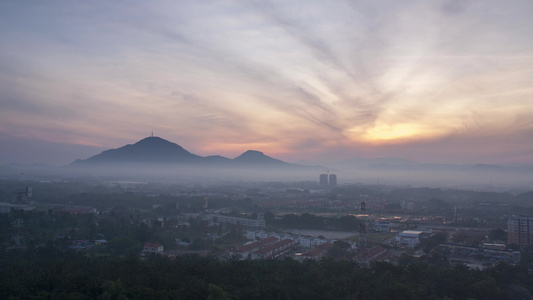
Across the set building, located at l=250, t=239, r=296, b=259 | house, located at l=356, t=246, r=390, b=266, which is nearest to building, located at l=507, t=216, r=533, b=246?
house, located at l=356, t=246, r=390, b=266

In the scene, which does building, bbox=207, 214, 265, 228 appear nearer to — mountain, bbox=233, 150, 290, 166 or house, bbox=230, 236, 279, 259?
house, bbox=230, 236, 279, 259

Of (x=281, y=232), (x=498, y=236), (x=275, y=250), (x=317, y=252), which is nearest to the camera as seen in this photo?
(x=317, y=252)

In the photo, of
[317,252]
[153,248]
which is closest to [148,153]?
[153,248]

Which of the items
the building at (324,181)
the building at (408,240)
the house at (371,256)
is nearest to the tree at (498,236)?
the building at (408,240)

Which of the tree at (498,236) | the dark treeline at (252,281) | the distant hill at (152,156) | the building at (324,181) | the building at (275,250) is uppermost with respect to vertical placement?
the distant hill at (152,156)

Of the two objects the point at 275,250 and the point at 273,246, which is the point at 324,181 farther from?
the point at 275,250

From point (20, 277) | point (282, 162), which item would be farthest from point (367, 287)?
point (282, 162)

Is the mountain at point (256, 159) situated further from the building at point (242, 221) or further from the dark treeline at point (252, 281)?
the dark treeline at point (252, 281)
